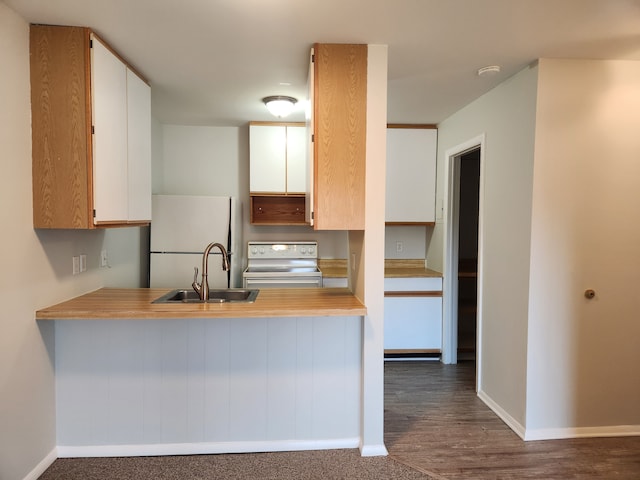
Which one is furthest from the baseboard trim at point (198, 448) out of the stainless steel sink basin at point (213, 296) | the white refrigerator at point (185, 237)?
the white refrigerator at point (185, 237)

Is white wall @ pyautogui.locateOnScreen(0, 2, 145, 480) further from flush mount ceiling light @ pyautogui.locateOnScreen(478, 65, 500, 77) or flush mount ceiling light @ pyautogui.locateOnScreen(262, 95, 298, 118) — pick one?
flush mount ceiling light @ pyautogui.locateOnScreen(478, 65, 500, 77)

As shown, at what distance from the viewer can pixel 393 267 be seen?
440 centimetres

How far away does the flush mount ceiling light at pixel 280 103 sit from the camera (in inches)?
123

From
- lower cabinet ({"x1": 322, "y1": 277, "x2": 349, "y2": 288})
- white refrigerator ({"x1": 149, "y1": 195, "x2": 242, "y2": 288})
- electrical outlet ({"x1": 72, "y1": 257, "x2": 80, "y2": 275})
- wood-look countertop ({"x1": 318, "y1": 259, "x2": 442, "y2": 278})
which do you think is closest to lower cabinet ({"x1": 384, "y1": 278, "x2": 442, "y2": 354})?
wood-look countertop ({"x1": 318, "y1": 259, "x2": 442, "y2": 278})

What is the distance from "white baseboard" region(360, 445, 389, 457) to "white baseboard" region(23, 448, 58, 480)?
1712mm

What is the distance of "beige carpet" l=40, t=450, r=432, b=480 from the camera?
213 cm

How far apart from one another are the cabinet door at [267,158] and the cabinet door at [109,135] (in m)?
1.63

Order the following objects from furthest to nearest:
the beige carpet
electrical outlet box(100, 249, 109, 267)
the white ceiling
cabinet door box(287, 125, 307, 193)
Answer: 1. cabinet door box(287, 125, 307, 193)
2. electrical outlet box(100, 249, 109, 267)
3. the beige carpet
4. the white ceiling

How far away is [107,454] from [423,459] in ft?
5.90

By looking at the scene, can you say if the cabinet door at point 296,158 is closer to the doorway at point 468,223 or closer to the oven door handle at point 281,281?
the oven door handle at point 281,281

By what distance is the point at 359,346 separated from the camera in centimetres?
238

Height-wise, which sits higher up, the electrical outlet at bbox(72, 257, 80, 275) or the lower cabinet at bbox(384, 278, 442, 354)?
the electrical outlet at bbox(72, 257, 80, 275)

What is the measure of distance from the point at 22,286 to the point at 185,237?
5.75 ft

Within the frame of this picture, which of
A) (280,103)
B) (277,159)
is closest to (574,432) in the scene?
(280,103)
